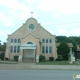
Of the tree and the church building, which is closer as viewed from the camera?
the church building

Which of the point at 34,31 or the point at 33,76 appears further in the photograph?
the point at 34,31

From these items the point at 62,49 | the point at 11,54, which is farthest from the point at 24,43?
the point at 62,49

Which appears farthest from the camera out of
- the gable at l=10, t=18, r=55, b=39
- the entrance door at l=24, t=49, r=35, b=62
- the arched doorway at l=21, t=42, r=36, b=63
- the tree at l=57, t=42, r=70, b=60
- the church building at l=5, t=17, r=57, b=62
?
the tree at l=57, t=42, r=70, b=60

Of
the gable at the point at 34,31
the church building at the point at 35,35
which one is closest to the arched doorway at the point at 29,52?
the church building at the point at 35,35

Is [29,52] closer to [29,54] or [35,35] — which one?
[29,54]

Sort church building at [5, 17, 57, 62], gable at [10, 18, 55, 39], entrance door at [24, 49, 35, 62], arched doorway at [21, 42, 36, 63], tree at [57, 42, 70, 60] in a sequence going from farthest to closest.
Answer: tree at [57, 42, 70, 60], gable at [10, 18, 55, 39], church building at [5, 17, 57, 62], entrance door at [24, 49, 35, 62], arched doorway at [21, 42, 36, 63]

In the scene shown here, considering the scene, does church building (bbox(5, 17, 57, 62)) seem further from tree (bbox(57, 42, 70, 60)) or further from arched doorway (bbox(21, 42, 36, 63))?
arched doorway (bbox(21, 42, 36, 63))

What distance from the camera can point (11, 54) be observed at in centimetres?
5050

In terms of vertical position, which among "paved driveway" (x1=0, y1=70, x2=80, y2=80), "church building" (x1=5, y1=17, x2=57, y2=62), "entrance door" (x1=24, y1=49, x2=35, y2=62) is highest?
"church building" (x1=5, y1=17, x2=57, y2=62)

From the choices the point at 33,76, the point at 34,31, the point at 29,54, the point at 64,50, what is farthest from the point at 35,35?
the point at 33,76

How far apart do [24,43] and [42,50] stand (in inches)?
228

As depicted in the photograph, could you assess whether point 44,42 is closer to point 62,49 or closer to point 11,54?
point 62,49

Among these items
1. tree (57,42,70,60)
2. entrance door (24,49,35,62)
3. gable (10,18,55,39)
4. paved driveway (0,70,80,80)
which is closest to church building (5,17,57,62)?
gable (10,18,55,39)

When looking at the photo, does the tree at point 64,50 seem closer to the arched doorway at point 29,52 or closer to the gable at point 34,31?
the gable at point 34,31
